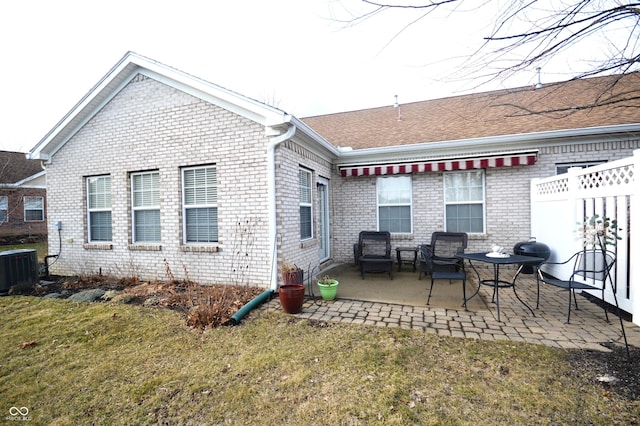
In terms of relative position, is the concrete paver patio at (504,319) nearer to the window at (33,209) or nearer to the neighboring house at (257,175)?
the neighboring house at (257,175)

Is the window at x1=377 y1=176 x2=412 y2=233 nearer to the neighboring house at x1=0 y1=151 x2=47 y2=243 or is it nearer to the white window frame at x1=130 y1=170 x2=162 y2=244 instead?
the white window frame at x1=130 y1=170 x2=162 y2=244

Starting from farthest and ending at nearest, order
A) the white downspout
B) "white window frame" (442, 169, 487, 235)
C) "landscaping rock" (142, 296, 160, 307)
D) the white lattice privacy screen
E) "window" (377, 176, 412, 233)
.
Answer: "window" (377, 176, 412, 233)
"white window frame" (442, 169, 487, 235)
the white downspout
"landscaping rock" (142, 296, 160, 307)
the white lattice privacy screen

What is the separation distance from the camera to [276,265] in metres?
6.10

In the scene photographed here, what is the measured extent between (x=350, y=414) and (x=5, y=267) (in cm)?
912

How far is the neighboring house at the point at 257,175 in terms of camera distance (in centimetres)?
636

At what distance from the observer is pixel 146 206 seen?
294 inches

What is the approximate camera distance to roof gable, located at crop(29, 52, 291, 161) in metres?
6.05

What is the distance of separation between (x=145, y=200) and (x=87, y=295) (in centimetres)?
249

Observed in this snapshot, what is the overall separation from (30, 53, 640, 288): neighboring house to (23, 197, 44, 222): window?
641 inches

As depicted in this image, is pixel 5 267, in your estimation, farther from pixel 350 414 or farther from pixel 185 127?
pixel 350 414

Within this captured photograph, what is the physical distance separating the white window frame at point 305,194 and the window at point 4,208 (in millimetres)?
22275

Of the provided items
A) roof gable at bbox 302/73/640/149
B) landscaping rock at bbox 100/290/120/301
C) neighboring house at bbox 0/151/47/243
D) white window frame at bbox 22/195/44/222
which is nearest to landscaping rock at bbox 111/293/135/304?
landscaping rock at bbox 100/290/120/301

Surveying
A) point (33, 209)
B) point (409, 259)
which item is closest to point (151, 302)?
point (409, 259)

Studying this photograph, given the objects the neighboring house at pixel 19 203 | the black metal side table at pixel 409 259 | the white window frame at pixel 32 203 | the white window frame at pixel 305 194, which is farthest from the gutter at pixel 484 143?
the white window frame at pixel 32 203
